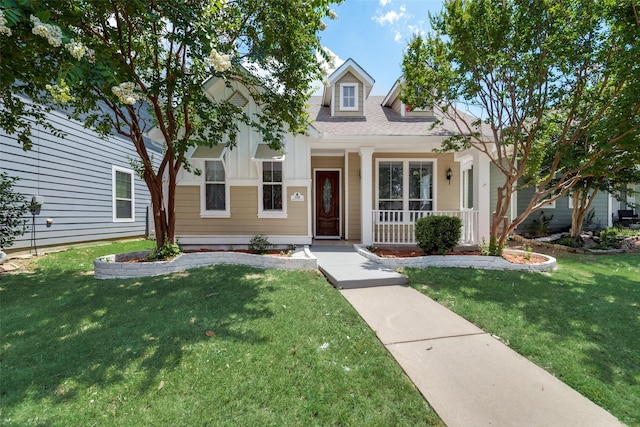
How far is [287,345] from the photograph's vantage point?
2.74 m

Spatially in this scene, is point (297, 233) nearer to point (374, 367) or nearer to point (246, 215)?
point (246, 215)

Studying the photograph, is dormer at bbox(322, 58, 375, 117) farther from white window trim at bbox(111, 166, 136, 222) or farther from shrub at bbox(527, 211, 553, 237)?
shrub at bbox(527, 211, 553, 237)

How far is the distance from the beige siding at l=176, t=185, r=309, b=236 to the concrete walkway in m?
4.36

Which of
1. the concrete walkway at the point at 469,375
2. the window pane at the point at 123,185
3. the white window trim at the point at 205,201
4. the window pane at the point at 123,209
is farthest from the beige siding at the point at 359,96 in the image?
the window pane at the point at 123,209

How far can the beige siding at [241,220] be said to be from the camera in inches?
307

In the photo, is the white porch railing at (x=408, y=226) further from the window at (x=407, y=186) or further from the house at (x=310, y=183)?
the window at (x=407, y=186)

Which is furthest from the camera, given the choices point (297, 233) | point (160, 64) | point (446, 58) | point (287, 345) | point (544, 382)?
point (297, 233)

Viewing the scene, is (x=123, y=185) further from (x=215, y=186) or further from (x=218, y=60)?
(x=218, y=60)

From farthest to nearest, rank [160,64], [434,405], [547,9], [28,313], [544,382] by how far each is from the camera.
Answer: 1. [160,64]
2. [547,9]
3. [28,313]
4. [544,382]
5. [434,405]

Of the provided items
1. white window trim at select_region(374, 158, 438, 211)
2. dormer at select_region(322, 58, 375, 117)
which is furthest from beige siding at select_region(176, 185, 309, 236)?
dormer at select_region(322, 58, 375, 117)

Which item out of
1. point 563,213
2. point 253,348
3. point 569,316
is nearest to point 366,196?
point 569,316

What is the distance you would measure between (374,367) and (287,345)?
86 cm

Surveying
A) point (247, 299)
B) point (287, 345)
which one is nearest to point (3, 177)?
point (247, 299)

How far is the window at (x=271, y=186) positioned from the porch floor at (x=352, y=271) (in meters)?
1.80
